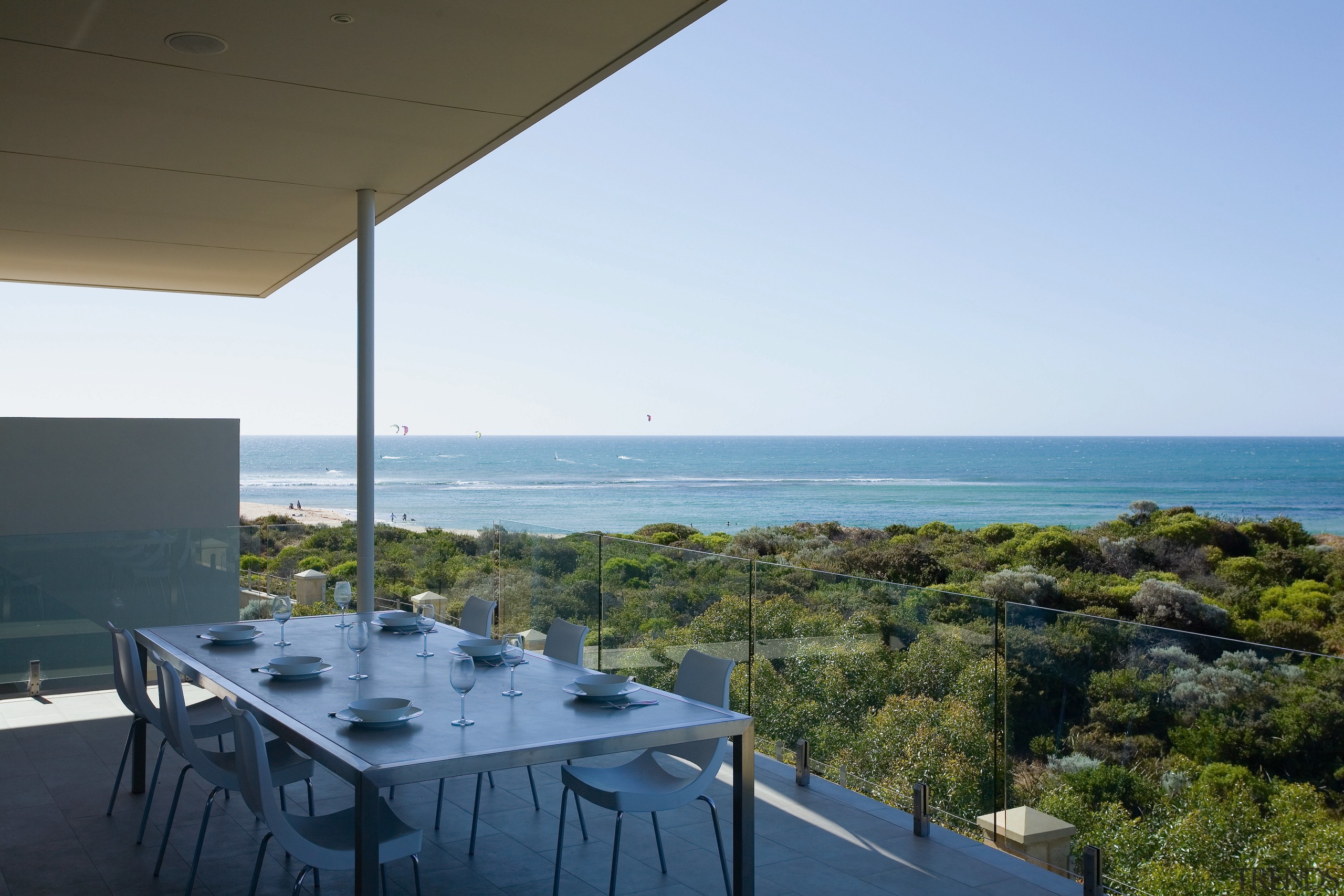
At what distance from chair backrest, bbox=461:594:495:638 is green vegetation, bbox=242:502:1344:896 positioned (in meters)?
1.01

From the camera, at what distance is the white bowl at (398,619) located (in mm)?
4445

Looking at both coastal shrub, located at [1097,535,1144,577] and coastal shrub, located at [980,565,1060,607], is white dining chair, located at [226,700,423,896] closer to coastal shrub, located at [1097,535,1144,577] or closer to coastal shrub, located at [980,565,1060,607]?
coastal shrub, located at [980,565,1060,607]

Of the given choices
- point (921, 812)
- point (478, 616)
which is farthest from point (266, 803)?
point (921, 812)

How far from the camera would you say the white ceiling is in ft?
10.8

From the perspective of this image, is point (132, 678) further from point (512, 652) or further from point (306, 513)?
point (306, 513)

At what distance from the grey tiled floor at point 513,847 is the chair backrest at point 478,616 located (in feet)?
2.09

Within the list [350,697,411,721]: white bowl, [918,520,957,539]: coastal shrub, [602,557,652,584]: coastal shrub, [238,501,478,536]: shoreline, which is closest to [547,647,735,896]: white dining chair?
[350,697,411,721]: white bowl

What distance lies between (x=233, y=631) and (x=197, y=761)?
2.74ft

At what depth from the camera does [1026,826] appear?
3855mm

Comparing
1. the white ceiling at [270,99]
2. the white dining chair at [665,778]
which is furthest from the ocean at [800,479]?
the white dining chair at [665,778]

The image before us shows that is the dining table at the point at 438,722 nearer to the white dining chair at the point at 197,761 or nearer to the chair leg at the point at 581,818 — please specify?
the white dining chair at the point at 197,761

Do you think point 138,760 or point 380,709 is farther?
point 138,760

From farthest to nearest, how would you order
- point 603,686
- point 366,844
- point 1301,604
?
point 1301,604 < point 603,686 < point 366,844

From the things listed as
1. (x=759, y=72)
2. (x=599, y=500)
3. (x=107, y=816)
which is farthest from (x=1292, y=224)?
(x=107, y=816)
